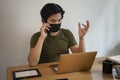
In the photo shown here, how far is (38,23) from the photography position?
243cm

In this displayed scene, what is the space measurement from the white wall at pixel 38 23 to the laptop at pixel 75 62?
1.06 metres

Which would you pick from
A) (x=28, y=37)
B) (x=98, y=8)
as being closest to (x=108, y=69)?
(x=28, y=37)

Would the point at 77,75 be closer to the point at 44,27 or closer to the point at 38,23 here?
the point at 44,27

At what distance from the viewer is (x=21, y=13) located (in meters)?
2.34

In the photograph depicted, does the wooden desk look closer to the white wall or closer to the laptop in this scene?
the laptop

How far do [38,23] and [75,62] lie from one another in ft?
3.74

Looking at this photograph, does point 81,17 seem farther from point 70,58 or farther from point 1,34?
point 70,58

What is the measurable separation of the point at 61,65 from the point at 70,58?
0.28 ft

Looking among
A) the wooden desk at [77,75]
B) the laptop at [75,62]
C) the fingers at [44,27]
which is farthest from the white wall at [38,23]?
the laptop at [75,62]

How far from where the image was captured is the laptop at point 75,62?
140 centimetres

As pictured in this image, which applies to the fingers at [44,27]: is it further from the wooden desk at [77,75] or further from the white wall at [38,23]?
the white wall at [38,23]

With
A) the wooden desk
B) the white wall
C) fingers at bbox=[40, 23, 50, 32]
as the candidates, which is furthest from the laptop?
the white wall

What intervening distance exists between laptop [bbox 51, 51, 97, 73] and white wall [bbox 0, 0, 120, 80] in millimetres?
1060

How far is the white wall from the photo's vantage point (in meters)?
2.32
